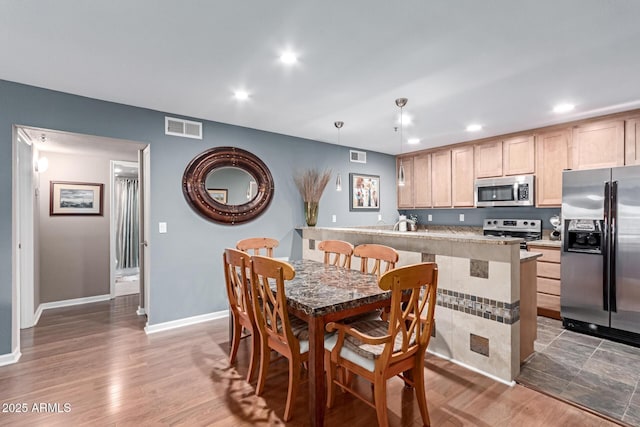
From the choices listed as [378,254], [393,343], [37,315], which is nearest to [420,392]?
[393,343]

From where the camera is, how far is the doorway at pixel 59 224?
131 inches

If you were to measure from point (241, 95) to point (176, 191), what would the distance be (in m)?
1.38

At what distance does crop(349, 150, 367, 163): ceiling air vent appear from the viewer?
5179 millimetres

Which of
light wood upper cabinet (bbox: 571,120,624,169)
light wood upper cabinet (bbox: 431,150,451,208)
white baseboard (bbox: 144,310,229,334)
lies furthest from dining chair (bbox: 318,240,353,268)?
light wood upper cabinet (bbox: 571,120,624,169)

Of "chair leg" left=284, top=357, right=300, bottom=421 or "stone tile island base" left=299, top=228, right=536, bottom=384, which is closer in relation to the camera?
"chair leg" left=284, top=357, right=300, bottom=421

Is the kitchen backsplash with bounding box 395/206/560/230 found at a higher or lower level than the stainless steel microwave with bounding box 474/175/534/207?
lower

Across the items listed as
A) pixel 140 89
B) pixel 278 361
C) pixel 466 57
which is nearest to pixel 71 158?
pixel 140 89

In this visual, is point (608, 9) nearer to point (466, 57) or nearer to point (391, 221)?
point (466, 57)

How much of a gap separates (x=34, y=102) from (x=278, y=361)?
3.15 meters

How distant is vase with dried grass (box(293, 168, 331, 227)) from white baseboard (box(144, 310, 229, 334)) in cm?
169

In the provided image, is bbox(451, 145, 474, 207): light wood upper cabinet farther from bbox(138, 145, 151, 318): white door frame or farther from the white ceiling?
bbox(138, 145, 151, 318): white door frame

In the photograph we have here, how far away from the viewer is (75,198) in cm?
438

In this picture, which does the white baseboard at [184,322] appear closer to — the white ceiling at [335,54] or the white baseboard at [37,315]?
the white baseboard at [37,315]

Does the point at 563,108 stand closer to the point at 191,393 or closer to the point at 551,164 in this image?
the point at 551,164
